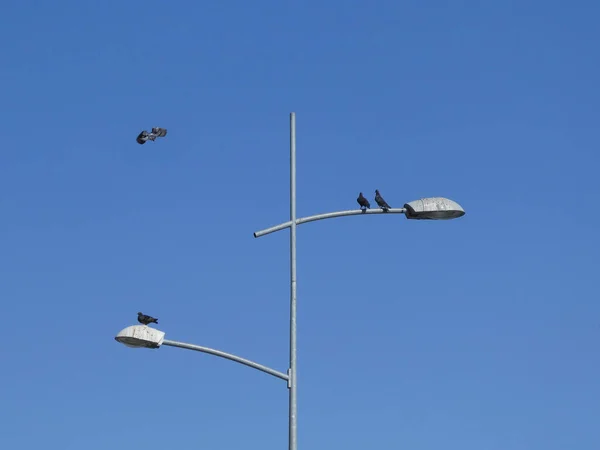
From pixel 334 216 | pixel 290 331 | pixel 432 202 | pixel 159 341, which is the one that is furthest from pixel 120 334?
pixel 432 202

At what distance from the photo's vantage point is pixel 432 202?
2119 cm

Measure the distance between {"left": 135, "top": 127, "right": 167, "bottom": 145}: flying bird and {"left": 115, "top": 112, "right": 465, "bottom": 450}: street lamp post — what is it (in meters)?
4.88

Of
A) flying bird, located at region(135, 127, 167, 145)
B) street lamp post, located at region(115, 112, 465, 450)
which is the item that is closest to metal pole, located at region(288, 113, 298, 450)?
street lamp post, located at region(115, 112, 465, 450)

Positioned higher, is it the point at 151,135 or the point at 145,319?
the point at 151,135

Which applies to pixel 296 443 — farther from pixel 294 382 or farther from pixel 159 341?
pixel 159 341

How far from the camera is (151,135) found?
84.7 ft

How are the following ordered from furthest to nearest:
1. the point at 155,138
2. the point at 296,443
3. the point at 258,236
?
1. the point at 155,138
2. the point at 258,236
3. the point at 296,443

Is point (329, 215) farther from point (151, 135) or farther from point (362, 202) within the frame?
point (151, 135)

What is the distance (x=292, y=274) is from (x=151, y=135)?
6.49 m

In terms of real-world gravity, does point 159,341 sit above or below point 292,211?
below

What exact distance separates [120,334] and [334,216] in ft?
12.4

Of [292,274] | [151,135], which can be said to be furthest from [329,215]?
[151,135]

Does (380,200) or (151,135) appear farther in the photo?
(151,135)

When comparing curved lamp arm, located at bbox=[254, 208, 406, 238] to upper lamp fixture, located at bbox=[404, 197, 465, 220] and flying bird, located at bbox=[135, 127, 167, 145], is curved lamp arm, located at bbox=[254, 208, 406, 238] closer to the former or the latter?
upper lamp fixture, located at bbox=[404, 197, 465, 220]
